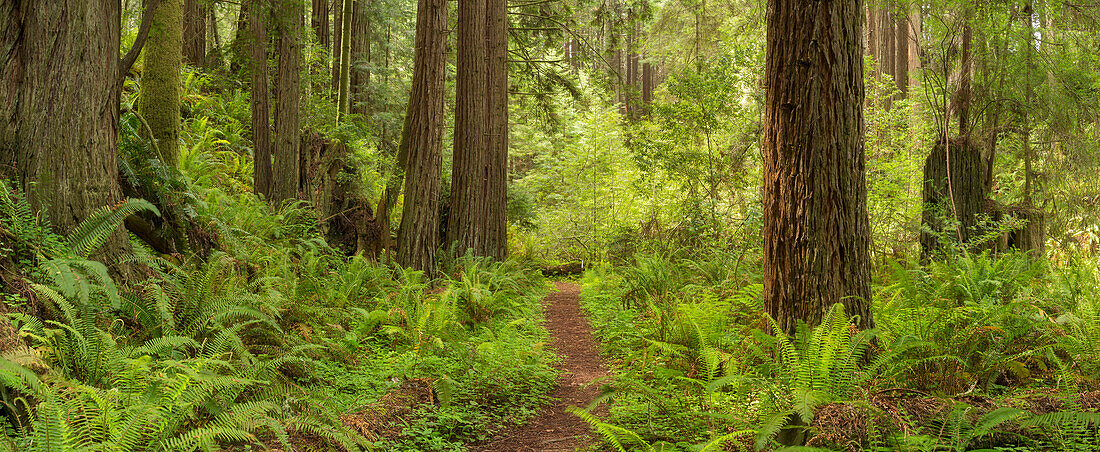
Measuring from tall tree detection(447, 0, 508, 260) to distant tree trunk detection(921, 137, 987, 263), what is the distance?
261 inches

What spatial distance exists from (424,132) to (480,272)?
7.22ft

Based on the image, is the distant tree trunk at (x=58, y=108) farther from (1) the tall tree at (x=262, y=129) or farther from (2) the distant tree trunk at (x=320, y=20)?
(2) the distant tree trunk at (x=320, y=20)

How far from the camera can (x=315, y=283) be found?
6.69m

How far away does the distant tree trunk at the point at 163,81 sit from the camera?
6777 millimetres

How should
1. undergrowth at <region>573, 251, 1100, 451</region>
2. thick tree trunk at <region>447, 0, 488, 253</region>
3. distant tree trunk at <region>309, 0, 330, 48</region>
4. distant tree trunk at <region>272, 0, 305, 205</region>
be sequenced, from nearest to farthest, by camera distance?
undergrowth at <region>573, 251, 1100, 451</region>, distant tree trunk at <region>272, 0, 305, 205</region>, thick tree trunk at <region>447, 0, 488, 253</region>, distant tree trunk at <region>309, 0, 330, 48</region>

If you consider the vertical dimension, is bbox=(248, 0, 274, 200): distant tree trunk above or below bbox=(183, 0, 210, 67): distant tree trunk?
below

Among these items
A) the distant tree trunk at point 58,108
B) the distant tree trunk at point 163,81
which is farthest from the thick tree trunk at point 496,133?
the distant tree trunk at point 58,108

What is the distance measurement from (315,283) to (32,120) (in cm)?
302

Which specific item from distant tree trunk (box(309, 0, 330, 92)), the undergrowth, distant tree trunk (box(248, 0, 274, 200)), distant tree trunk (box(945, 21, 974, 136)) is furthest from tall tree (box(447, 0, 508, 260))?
distant tree trunk (box(945, 21, 974, 136))

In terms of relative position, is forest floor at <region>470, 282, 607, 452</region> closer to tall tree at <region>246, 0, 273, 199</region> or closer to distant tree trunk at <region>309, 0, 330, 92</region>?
tall tree at <region>246, 0, 273, 199</region>

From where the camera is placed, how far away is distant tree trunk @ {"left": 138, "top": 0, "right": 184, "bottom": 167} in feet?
22.2

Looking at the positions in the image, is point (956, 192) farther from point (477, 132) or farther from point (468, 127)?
point (468, 127)

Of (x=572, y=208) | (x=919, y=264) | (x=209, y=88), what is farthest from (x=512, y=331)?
(x=572, y=208)

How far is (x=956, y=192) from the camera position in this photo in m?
7.90
